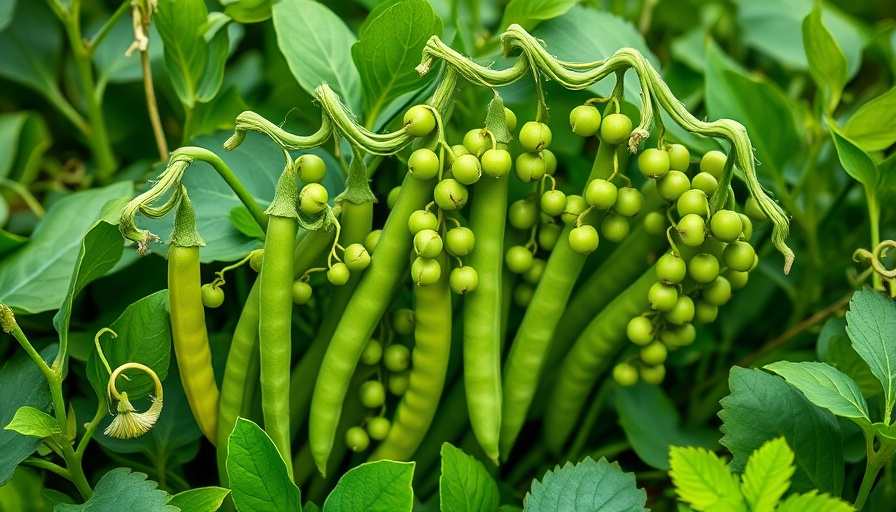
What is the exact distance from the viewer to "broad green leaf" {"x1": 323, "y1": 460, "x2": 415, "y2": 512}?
490 millimetres

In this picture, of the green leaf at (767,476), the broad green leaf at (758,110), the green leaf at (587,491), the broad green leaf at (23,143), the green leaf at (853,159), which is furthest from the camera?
the broad green leaf at (23,143)

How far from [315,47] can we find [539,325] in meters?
0.32

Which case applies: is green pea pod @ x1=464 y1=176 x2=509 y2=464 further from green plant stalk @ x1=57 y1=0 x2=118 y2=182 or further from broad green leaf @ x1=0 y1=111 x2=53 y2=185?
broad green leaf @ x1=0 y1=111 x2=53 y2=185

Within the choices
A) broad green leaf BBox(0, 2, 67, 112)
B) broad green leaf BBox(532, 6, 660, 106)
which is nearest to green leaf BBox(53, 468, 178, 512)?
broad green leaf BBox(532, 6, 660, 106)

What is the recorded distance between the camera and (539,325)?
0.59m

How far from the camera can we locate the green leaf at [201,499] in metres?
0.52

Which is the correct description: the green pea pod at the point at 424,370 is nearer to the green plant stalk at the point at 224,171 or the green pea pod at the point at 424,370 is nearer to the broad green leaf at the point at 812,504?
the green plant stalk at the point at 224,171

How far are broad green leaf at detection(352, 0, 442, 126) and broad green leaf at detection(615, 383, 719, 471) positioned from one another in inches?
13.3

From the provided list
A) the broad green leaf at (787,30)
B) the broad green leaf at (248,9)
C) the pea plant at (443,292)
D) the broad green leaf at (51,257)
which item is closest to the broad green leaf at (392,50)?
the pea plant at (443,292)

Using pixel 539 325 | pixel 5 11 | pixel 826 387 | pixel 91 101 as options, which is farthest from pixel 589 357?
pixel 5 11

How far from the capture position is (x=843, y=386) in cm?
53

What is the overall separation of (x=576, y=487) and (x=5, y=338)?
0.53 metres

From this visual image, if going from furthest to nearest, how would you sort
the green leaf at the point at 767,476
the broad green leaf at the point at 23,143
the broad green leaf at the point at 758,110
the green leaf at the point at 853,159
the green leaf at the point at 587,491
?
the broad green leaf at the point at 23,143 < the broad green leaf at the point at 758,110 < the green leaf at the point at 853,159 < the green leaf at the point at 587,491 < the green leaf at the point at 767,476

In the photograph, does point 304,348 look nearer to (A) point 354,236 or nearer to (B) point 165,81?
(A) point 354,236
